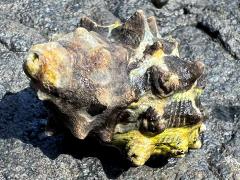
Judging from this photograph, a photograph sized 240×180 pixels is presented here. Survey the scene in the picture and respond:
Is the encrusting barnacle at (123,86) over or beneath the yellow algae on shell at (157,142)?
over

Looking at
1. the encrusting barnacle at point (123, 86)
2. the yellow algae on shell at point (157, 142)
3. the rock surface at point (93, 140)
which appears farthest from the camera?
the rock surface at point (93, 140)

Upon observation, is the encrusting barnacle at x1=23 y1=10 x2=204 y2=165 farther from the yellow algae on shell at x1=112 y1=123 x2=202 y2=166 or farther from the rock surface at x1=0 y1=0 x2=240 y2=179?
the rock surface at x1=0 y1=0 x2=240 y2=179

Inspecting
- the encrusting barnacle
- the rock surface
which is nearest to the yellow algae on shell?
the encrusting barnacle

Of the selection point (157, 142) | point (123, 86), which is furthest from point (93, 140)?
point (123, 86)

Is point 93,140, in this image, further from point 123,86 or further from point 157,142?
point 123,86

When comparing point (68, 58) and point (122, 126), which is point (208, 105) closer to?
point (122, 126)

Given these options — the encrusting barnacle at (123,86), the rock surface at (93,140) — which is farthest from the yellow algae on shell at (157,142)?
the rock surface at (93,140)

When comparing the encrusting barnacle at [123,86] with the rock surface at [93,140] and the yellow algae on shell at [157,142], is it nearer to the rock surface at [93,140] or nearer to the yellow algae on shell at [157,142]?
the yellow algae on shell at [157,142]
